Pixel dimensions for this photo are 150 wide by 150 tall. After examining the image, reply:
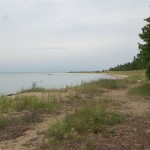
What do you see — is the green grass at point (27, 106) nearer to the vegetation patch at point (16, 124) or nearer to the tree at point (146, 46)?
the vegetation patch at point (16, 124)

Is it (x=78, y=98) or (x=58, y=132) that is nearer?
(x=58, y=132)

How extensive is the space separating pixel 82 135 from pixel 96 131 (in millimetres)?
494

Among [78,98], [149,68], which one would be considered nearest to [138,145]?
[78,98]

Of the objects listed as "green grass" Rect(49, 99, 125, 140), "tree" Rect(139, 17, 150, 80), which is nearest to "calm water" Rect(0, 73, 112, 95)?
"tree" Rect(139, 17, 150, 80)

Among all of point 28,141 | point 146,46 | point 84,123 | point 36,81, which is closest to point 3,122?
point 28,141

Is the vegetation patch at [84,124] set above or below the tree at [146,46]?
below

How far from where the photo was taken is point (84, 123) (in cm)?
896

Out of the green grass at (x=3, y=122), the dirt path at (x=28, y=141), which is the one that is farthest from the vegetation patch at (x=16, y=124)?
the dirt path at (x=28, y=141)

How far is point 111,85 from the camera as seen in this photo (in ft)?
77.8

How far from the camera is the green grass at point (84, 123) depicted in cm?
817

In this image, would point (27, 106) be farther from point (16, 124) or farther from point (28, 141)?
point (28, 141)

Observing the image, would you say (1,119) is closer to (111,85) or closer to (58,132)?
(58,132)

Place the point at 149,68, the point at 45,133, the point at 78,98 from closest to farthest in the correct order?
the point at 45,133 → the point at 78,98 → the point at 149,68

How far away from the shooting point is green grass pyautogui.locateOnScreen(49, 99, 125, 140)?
8172 mm
